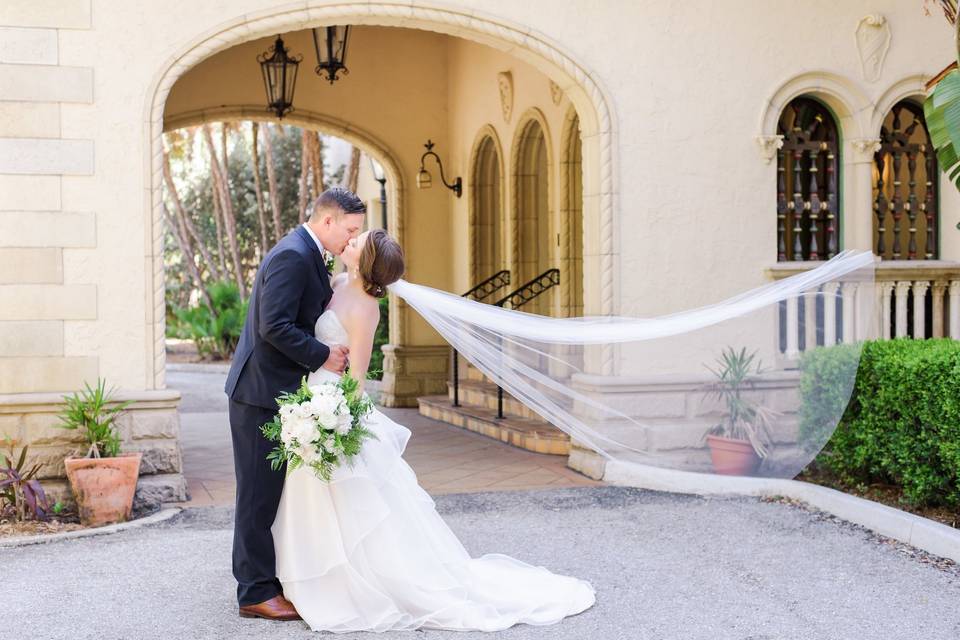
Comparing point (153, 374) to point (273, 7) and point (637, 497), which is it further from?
point (637, 497)

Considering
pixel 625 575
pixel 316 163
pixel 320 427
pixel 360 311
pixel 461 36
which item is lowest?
pixel 625 575

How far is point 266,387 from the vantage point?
16.3 feet

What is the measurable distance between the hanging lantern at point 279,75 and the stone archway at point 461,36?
10.7ft

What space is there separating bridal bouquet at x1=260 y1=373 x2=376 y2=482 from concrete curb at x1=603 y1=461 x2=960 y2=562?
3.34 meters

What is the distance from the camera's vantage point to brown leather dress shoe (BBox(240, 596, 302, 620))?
495 cm

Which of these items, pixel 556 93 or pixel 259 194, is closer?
pixel 556 93

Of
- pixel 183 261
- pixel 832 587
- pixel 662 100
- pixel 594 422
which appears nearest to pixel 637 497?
pixel 594 422

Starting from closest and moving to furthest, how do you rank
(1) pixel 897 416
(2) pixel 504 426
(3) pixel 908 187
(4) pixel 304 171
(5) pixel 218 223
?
(1) pixel 897 416, (3) pixel 908 187, (2) pixel 504 426, (4) pixel 304 171, (5) pixel 218 223

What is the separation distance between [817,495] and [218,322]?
51.8ft

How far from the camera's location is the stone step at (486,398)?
11039 millimetres

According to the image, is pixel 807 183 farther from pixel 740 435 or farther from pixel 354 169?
pixel 354 169

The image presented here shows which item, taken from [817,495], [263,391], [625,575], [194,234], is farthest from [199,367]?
[263,391]

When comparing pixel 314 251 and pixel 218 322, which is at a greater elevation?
pixel 314 251

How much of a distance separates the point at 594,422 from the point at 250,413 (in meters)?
2.44
